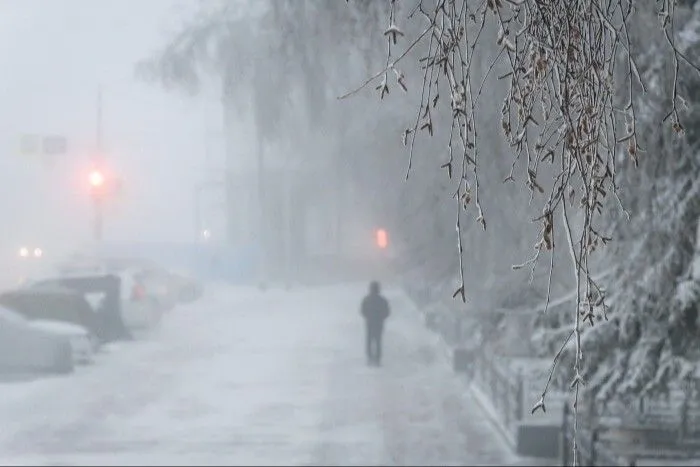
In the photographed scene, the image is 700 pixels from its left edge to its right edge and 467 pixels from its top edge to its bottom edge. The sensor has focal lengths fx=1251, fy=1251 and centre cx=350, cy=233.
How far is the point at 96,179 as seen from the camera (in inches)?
764

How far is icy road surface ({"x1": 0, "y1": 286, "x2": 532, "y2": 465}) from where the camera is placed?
37.7ft

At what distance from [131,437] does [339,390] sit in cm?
414

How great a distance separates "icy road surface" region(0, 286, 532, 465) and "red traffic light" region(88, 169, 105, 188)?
2.71 meters

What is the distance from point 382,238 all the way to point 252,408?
5.77m

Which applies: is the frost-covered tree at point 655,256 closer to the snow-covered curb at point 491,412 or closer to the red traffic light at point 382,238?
the snow-covered curb at point 491,412

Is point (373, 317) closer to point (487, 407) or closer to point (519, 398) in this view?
point (487, 407)

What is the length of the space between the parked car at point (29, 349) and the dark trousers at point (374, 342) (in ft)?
14.7

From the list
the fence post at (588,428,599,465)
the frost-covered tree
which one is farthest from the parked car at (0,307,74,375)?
the frost-covered tree

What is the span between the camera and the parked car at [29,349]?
1471 cm

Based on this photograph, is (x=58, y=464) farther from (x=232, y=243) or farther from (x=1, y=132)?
(x=232, y=243)

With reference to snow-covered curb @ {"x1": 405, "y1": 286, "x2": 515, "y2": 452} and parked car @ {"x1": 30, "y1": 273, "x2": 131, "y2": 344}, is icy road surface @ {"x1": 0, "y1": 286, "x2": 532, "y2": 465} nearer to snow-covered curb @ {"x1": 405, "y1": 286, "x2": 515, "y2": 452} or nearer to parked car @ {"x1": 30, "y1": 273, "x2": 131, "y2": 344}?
snow-covered curb @ {"x1": 405, "y1": 286, "x2": 515, "y2": 452}

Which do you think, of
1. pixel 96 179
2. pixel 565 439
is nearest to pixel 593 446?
pixel 565 439

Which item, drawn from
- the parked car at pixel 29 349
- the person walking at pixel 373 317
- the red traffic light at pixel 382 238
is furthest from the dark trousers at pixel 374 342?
the parked car at pixel 29 349

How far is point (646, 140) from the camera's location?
7.62 metres
